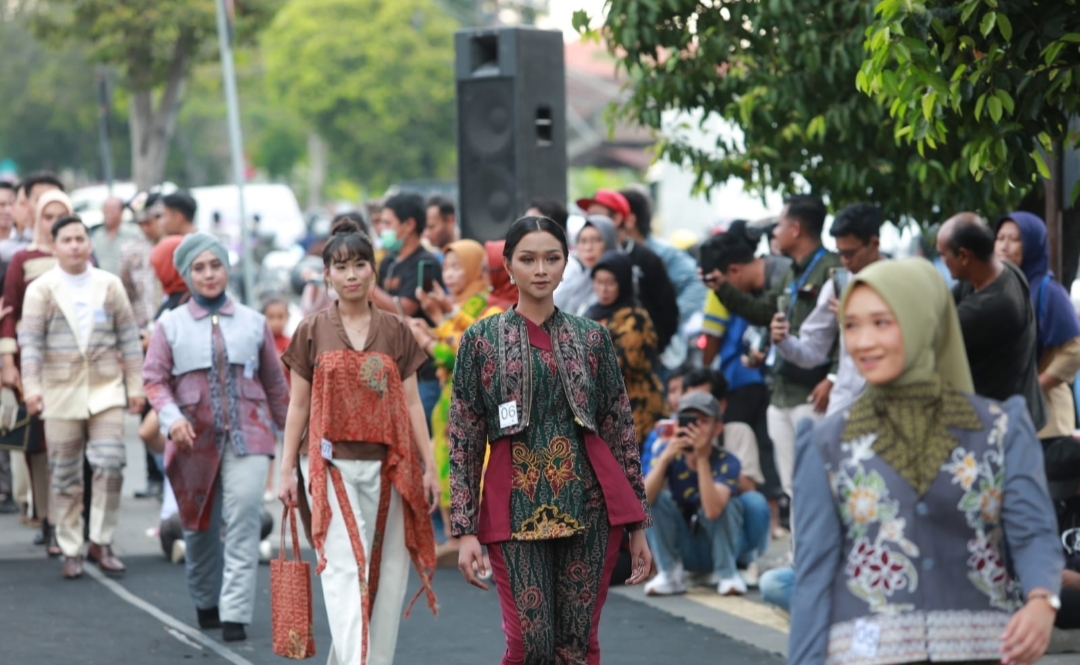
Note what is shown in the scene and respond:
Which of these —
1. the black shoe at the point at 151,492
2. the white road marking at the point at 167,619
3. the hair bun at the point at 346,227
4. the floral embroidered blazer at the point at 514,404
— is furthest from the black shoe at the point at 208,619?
the black shoe at the point at 151,492

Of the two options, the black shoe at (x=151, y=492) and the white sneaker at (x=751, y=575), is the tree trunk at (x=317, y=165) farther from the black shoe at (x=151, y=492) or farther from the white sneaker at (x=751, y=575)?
the white sneaker at (x=751, y=575)

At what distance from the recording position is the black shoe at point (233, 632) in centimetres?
834

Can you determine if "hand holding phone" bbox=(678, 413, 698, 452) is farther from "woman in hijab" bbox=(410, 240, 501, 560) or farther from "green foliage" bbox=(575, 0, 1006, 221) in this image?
"green foliage" bbox=(575, 0, 1006, 221)

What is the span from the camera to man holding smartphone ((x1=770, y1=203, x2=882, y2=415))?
838 cm

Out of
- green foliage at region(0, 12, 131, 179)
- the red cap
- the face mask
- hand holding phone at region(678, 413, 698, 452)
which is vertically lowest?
hand holding phone at region(678, 413, 698, 452)

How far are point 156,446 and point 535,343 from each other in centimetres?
556

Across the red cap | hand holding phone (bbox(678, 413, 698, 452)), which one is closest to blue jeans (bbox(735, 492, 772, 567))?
hand holding phone (bbox(678, 413, 698, 452))

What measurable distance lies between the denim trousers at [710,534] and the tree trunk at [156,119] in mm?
28119

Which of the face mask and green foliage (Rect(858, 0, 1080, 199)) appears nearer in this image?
green foliage (Rect(858, 0, 1080, 199))

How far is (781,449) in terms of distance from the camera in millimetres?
9711

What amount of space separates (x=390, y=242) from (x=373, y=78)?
1901 inches

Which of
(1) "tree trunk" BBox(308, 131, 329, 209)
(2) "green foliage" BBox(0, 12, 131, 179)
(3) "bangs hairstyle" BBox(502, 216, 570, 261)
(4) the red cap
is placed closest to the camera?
(3) "bangs hairstyle" BBox(502, 216, 570, 261)

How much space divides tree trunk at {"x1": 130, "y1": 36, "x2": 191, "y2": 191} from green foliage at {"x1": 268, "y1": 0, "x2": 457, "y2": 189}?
20.8m

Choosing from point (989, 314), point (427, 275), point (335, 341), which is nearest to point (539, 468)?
point (335, 341)
